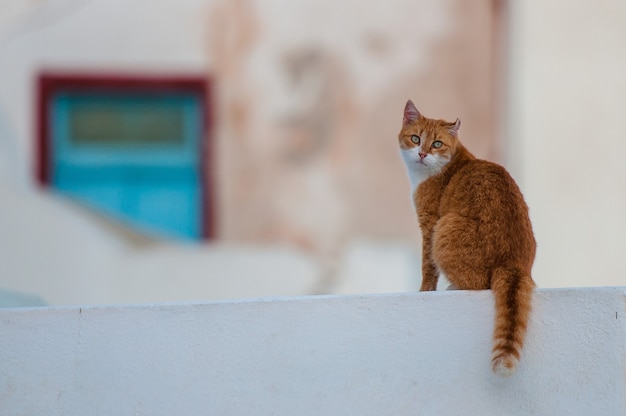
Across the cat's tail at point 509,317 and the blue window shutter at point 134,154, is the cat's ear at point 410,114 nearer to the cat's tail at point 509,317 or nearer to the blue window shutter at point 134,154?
the cat's tail at point 509,317

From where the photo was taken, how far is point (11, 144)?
6.54m

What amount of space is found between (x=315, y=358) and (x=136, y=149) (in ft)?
13.6

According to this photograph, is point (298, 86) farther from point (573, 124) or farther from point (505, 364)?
point (505, 364)

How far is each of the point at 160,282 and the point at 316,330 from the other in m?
3.11

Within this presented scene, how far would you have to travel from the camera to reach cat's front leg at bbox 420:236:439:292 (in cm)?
301

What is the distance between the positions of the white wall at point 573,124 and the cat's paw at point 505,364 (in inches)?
131

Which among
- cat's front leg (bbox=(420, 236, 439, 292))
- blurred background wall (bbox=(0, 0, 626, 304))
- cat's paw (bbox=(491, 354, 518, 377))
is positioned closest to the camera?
cat's paw (bbox=(491, 354, 518, 377))

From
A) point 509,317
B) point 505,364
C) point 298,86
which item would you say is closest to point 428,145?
point 509,317

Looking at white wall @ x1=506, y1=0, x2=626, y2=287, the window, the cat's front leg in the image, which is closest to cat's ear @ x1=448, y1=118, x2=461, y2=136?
the cat's front leg

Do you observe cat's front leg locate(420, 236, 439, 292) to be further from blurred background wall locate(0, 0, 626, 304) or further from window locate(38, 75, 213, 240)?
window locate(38, 75, 213, 240)

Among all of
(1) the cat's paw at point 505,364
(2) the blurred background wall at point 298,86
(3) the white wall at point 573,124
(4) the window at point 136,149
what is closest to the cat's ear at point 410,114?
(1) the cat's paw at point 505,364

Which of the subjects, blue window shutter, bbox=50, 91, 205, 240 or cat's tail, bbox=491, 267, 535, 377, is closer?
cat's tail, bbox=491, 267, 535, 377

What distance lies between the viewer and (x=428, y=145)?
3.14 m

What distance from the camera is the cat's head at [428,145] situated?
313cm
